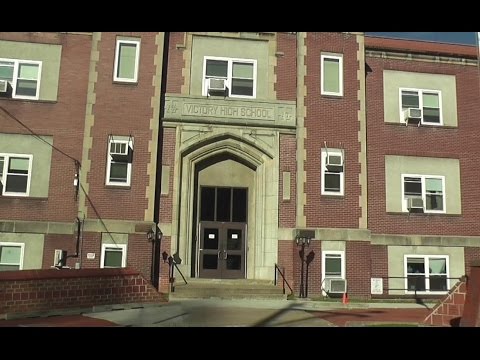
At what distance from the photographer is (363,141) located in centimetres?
2078

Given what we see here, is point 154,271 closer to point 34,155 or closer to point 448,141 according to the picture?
point 34,155

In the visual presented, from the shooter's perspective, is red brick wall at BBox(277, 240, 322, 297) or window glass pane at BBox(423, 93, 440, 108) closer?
red brick wall at BBox(277, 240, 322, 297)

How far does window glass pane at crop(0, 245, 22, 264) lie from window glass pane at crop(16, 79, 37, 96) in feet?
19.0

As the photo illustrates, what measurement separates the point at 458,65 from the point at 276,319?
15.2 metres

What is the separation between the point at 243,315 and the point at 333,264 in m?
6.87

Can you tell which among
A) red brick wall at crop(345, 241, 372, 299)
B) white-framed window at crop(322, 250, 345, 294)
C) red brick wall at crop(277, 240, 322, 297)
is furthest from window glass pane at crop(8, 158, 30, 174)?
red brick wall at crop(345, 241, 372, 299)

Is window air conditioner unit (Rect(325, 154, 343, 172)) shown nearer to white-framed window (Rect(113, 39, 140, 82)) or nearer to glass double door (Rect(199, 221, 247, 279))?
glass double door (Rect(199, 221, 247, 279))

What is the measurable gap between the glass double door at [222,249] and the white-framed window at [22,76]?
27.0 ft

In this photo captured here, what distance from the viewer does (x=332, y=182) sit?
2039cm

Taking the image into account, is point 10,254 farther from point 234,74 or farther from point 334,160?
point 334,160

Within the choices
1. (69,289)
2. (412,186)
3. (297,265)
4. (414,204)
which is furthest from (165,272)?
(412,186)

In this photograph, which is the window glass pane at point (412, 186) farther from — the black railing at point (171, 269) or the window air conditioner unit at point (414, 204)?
the black railing at point (171, 269)

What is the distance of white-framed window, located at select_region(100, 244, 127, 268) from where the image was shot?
1877cm

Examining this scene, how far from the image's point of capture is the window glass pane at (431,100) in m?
22.1
